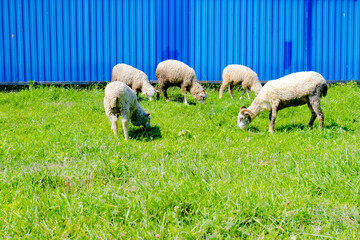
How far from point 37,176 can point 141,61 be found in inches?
343

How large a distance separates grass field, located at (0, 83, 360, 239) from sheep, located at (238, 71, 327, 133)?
618 mm

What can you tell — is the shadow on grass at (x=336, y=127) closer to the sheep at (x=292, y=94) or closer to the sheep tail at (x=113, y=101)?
the sheep at (x=292, y=94)

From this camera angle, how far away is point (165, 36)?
1211 centimetres

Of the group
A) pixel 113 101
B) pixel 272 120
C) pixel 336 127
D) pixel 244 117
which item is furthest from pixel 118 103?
pixel 336 127

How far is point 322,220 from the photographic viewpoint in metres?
2.70

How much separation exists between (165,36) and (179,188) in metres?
9.58

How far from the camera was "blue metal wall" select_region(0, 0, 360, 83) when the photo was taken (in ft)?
38.9

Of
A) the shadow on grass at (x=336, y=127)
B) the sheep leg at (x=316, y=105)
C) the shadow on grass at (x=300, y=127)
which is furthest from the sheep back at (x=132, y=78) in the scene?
the shadow on grass at (x=336, y=127)

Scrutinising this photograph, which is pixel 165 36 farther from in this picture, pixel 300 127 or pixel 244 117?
pixel 300 127

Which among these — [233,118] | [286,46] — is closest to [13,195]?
[233,118]

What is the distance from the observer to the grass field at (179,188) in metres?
2.66

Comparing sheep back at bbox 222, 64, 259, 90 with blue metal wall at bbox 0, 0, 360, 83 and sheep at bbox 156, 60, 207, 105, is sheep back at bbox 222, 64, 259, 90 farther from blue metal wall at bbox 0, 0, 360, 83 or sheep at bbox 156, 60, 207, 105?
blue metal wall at bbox 0, 0, 360, 83

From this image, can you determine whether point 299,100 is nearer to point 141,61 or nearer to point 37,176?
point 37,176

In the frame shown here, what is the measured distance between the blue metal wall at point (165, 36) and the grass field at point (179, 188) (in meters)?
6.08
